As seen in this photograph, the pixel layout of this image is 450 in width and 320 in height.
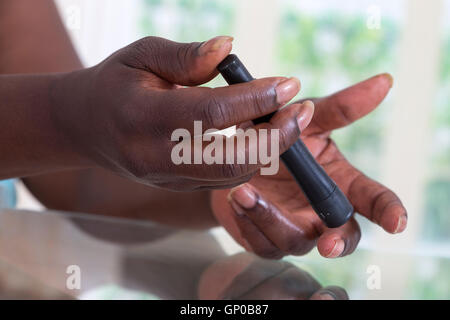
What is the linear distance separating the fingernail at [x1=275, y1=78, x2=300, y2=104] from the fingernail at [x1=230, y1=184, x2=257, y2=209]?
4.9 inches

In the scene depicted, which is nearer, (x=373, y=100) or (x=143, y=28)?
(x=373, y=100)

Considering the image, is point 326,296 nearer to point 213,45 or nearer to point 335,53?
point 213,45

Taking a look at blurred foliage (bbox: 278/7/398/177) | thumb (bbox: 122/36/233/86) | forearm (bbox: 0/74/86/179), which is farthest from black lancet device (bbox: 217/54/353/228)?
blurred foliage (bbox: 278/7/398/177)

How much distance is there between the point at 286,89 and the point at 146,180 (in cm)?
11

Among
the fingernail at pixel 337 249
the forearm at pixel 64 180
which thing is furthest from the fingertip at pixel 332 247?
the forearm at pixel 64 180

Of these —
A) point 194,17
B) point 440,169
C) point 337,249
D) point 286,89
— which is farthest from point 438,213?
point 286,89

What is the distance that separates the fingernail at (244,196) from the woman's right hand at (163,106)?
0.07m

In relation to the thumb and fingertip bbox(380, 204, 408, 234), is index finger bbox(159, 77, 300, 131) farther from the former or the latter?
fingertip bbox(380, 204, 408, 234)

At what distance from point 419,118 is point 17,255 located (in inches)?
62.8

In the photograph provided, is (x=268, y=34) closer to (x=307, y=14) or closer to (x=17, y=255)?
(x=307, y=14)

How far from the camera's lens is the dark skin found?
1.25ft

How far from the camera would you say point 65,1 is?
163cm

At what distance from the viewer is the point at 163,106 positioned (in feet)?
0.95
